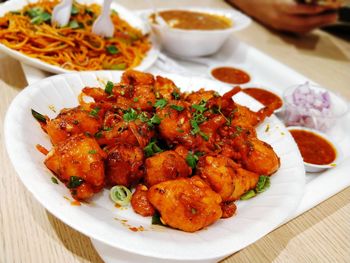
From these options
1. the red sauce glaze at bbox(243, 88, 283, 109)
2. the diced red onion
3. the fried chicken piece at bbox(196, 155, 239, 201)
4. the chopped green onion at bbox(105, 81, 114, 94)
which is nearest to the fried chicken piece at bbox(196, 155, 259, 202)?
the fried chicken piece at bbox(196, 155, 239, 201)

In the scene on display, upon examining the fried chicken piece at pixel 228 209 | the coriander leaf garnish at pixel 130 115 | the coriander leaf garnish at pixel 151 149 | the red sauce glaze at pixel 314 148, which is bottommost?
the red sauce glaze at pixel 314 148

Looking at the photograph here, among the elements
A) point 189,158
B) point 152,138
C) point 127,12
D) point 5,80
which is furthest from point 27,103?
point 127,12

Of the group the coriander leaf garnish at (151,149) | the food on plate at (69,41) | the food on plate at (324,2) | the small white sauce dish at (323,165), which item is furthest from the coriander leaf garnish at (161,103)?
the food on plate at (324,2)

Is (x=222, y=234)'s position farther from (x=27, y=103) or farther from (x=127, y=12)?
(x=127, y=12)

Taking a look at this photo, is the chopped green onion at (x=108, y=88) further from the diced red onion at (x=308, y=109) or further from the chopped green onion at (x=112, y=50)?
the diced red onion at (x=308, y=109)

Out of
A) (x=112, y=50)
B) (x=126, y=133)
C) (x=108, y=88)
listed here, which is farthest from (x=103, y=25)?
(x=126, y=133)
